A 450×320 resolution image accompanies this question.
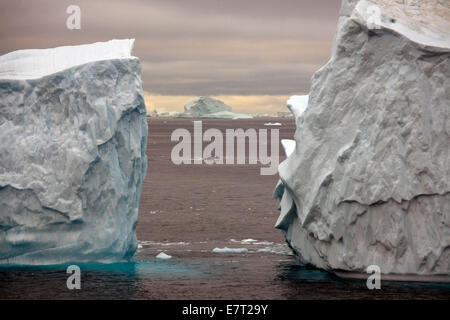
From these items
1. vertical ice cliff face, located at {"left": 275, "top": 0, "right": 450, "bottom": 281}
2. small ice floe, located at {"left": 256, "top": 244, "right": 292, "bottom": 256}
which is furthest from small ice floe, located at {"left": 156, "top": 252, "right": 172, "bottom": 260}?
vertical ice cliff face, located at {"left": 275, "top": 0, "right": 450, "bottom": 281}

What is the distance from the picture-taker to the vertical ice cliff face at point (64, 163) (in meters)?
26.0

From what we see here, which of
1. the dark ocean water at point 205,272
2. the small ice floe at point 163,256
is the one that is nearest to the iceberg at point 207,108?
the dark ocean water at point 205,272

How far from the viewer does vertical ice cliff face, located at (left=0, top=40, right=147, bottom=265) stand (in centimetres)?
2600

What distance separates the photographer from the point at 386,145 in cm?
2361

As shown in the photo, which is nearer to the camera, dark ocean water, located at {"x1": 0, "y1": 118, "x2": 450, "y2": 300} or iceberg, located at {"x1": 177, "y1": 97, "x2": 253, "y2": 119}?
dark ocean water, located at {"x1": 0, "y1": 118, "x2": 450, "y2": 300}

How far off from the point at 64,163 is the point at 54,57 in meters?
3.90

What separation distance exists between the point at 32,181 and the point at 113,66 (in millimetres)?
4383

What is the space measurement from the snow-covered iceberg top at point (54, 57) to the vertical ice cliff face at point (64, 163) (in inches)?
4.3

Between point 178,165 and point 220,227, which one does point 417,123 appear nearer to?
point 220,227

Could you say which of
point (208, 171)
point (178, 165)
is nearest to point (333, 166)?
point (208, 171)

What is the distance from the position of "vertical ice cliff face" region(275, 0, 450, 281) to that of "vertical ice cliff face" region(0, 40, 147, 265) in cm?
639

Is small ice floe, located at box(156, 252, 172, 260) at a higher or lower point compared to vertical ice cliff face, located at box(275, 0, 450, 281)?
lower

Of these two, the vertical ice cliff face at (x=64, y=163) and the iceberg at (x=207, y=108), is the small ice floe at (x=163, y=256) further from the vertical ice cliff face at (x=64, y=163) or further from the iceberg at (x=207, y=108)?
the iceberg at (x=207, y=108)

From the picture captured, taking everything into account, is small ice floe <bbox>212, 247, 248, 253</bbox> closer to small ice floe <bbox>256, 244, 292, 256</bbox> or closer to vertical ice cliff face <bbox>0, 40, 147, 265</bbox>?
small ice floe <bbox>256, 244, 292, 256</bbox>
